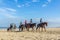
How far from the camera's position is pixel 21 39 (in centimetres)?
1725

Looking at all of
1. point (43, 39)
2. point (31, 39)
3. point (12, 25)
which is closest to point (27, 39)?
point (31, 39)

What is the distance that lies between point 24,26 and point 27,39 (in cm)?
1803

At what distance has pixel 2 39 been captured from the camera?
55.3ft

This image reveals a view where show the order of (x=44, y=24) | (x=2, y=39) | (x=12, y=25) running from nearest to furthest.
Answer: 1. (x=2, y=39)
2. (x=44, y=24)
3. (x=12, y=25)

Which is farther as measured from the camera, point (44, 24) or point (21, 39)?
point (44, 24)

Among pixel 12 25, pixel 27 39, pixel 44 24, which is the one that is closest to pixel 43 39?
pixel 27 39

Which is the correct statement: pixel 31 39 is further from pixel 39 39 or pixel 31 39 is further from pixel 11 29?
pixel 11 29

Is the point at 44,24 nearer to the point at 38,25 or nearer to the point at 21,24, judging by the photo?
A: the point at 38,25

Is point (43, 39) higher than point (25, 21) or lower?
lower

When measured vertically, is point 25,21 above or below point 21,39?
above

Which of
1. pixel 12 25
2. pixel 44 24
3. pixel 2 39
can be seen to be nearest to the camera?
pixel 2 39

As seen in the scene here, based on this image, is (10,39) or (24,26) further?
(24,26)

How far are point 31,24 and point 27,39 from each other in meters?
17.1

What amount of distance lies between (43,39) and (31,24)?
17.2 m
